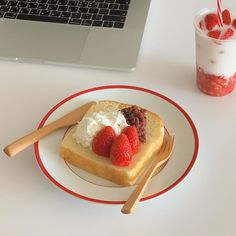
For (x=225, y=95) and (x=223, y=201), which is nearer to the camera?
(x=223, y=201)

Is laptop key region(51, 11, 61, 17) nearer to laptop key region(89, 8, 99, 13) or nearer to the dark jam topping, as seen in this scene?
laptop key region(89, 8, 99, 13)

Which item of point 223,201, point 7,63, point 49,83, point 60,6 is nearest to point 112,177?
point 223,201

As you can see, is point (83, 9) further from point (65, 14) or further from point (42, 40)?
point (42, 40)

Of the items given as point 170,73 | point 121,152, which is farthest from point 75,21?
point 121,152

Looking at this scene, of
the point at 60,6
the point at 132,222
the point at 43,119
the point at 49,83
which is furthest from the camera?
the point at 60,6

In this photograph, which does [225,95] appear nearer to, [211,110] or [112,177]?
[211,110]

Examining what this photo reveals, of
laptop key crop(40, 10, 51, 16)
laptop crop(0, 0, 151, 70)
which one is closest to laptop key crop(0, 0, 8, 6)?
laptop crop(0, 0, 151, 70)
